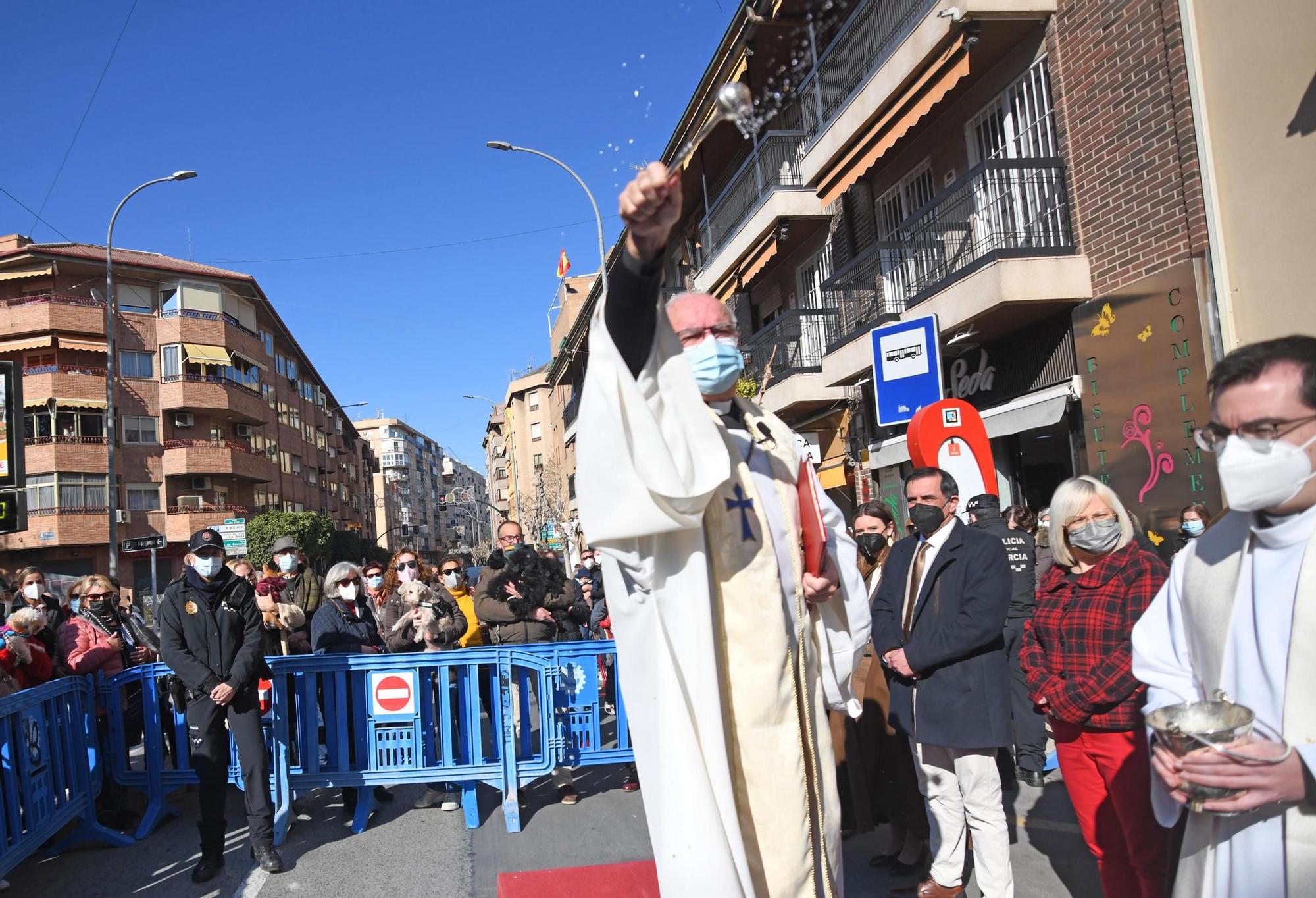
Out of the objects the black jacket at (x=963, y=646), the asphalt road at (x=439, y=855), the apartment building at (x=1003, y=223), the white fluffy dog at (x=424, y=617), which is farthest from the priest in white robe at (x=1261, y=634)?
the white fluffy dog at (x=424, y=617)

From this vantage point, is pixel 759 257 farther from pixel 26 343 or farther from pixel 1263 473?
pixel 26 343

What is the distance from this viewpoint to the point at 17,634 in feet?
21.2

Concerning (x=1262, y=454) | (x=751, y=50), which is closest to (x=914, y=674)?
(x=1262, y=454)

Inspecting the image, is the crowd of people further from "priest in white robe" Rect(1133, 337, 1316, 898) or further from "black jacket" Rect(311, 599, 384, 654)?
"priest in white robe" Rect(1133, 337, 1316, 898)

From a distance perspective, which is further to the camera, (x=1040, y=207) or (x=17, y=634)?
(x=1040, y=207)

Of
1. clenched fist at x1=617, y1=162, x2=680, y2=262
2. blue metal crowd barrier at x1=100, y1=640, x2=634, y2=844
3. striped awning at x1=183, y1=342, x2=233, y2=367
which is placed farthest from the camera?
striped awning at x1=183, y1=342, x2=233, y2=367

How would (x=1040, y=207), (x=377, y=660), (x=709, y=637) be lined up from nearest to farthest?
(x=709, y=637) → (x=377, y=660) → (x=1040, y=207)

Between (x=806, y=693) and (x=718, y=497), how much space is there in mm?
563

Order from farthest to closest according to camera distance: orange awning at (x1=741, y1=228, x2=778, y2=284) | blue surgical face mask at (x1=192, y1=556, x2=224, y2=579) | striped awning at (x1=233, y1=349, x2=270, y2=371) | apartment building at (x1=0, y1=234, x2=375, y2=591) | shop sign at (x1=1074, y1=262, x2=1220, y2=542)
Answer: striped awning at (x1=233, y1=349, x2=270, y2=371) → apartment building at (x1=0, y1=234, x2=375, y2=591) → orange awning at (x1=741, y1=228, x2=778, y2=284) → shop sign at (x1=1074, y1=262, x2=1220, y2=542) → blue surgical face mask at (x1=192, y1=556, x2=224, y2=579)

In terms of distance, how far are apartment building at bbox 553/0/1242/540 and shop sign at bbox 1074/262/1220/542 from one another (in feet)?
0.07

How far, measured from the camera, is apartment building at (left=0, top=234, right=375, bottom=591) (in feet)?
137

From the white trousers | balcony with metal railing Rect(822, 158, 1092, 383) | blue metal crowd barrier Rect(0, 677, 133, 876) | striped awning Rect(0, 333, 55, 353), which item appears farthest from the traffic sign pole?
striped awning Rect(0, 333, 55, 353)

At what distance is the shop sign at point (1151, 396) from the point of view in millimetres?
9203

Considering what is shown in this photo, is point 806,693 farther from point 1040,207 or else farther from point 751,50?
point 751,50
